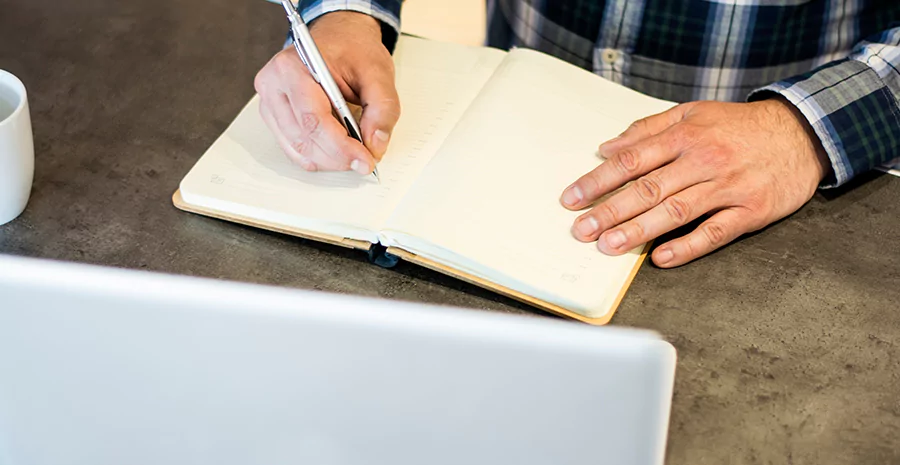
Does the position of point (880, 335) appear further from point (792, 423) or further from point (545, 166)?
point (545, 166)

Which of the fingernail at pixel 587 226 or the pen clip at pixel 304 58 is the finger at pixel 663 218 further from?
the pen clip at pixel 304 58

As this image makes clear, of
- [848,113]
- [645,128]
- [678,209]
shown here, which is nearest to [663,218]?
[678,209]

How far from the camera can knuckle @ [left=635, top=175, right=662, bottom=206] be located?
93 cm

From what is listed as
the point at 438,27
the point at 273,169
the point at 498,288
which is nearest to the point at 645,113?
the point at 498,288

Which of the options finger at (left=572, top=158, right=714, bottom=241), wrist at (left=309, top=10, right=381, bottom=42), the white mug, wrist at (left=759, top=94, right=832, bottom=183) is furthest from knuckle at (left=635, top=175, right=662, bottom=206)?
the white mug

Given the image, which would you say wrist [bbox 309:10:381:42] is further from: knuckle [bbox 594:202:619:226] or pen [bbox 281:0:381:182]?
knuckle [bbox 594:202:619:226]

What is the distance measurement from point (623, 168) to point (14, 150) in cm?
63

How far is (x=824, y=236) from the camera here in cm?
94

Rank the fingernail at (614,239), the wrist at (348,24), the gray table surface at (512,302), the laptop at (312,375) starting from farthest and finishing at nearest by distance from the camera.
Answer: the wrist at (348,24) < the fingernail at (614,239) < the gray table surface at (512,302) < the laptop at (312,375)

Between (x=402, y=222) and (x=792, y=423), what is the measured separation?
0.40 meters

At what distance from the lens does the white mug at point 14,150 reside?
0.90 metres

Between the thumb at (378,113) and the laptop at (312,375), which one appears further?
the thumb at (378,113)

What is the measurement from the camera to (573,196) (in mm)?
919

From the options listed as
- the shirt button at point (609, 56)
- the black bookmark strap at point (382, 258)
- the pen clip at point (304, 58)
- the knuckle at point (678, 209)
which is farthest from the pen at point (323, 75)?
the shirt button at point (609, 56)
